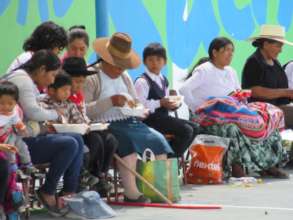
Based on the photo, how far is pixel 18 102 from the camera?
644 centimetres

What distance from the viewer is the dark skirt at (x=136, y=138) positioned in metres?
7.25

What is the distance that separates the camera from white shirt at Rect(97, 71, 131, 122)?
7.34m

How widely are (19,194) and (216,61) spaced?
340cm

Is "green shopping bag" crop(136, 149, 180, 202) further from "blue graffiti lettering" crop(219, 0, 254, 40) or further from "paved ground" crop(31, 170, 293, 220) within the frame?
"blue graffiti lettering" crop(219, 0, 254, 40)

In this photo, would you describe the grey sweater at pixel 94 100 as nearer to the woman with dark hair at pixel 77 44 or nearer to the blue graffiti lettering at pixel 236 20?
the woman with dark hair at pixel 77 44

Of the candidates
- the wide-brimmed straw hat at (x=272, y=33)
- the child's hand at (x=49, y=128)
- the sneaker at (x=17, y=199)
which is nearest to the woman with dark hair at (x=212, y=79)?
the wide-brimmed straw hat at (x=272, y=33)

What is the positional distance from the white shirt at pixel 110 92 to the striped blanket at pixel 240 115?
1.45m

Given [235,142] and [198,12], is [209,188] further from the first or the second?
[198,12]

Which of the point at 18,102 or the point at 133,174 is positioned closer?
the point at 18,102

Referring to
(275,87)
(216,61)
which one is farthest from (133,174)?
(275,87)

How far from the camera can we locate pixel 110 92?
7383 millimetres

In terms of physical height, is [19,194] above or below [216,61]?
below

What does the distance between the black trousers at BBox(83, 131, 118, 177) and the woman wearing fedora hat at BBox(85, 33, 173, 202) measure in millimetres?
218

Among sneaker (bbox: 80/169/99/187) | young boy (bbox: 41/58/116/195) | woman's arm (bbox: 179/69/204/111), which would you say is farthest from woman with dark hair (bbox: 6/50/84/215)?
woman's arm (bbox: 179/69/204/111)
